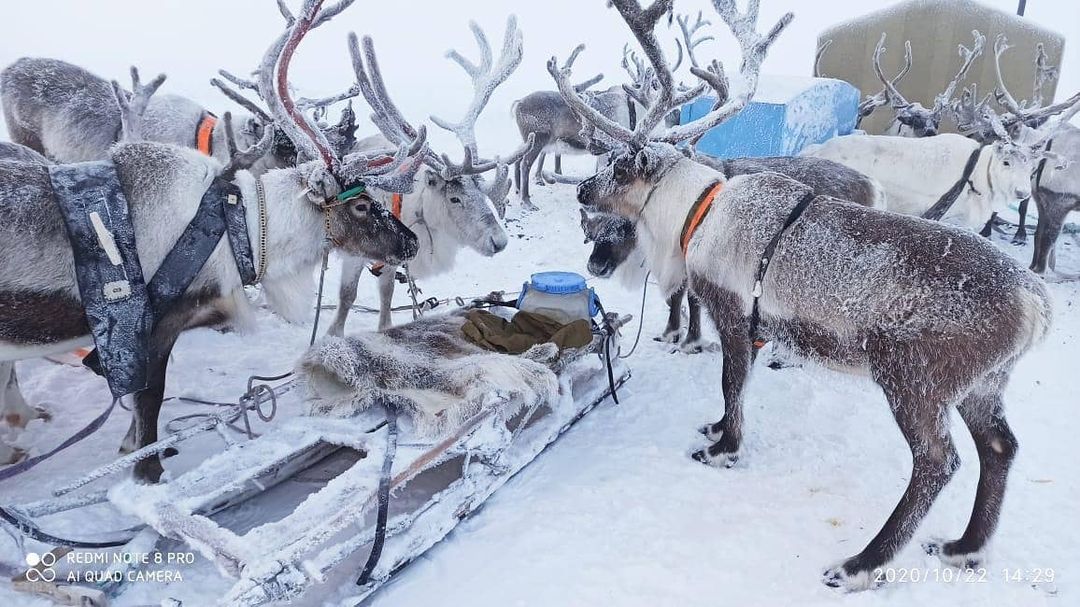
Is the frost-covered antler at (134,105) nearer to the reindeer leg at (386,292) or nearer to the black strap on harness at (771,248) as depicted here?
the reindeer leg at (386,292)

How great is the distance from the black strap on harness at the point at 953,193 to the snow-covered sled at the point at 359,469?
4.94m

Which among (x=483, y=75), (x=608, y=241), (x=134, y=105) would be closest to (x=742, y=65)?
(x=608, y=241)

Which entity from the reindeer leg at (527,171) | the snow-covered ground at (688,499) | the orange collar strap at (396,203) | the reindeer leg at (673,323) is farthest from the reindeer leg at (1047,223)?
the orange collar strap at (396,203)

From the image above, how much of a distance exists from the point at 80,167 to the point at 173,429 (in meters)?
1.52

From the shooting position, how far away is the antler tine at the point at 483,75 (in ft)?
15.1

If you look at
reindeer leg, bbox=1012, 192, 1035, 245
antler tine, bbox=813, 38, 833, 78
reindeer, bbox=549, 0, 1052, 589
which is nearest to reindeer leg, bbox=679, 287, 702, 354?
reindeer, bbox=549, 0, 1052, 589

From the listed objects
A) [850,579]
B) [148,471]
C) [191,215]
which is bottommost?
[850,579]

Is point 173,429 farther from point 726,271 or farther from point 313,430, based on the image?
point 726,271

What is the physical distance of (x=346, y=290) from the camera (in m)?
4.79

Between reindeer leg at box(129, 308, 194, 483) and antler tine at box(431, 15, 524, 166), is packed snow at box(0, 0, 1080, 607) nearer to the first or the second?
reindeer leg at box(129, 308, 194, 483)

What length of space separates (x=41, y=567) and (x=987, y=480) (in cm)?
354

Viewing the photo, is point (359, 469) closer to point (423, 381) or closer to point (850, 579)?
point (423, 381)

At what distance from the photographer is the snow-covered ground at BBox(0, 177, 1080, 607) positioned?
2445 millimetres

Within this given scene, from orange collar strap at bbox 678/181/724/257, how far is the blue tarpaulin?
4.82 m
